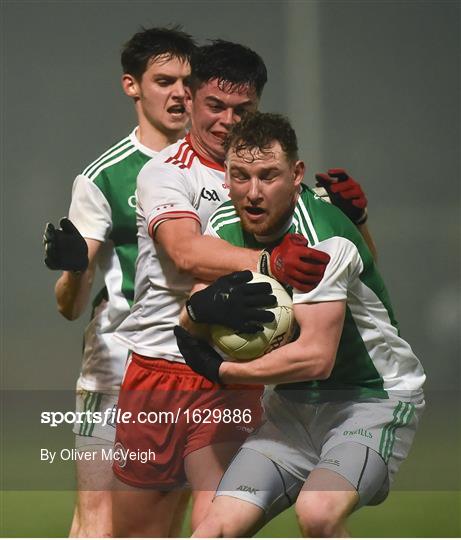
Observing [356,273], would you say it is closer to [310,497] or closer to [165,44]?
[310,497]

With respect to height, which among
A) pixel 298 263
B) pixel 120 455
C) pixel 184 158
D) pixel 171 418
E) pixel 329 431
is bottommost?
pixel 120 455

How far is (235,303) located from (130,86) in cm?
122

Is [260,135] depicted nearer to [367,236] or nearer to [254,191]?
[254,191]

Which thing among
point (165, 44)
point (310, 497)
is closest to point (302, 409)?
point (310, 497)

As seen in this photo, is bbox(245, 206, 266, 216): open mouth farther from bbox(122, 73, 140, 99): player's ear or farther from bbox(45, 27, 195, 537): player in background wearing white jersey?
bbox(122, 73, 140, 99): player's ear

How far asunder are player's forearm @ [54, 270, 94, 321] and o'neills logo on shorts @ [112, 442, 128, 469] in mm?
513

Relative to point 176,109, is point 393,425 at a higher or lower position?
lower

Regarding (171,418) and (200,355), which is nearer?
(200,355)

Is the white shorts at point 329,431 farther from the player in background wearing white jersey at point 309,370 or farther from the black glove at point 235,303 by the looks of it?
the black glove at point 235,303

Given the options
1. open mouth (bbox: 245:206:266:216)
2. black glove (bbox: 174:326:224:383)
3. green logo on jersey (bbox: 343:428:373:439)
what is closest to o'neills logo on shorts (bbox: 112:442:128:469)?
black glove (bbox: 174:326:224:383)

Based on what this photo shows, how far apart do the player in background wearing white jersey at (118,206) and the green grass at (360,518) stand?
1.92ft

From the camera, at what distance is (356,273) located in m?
3.21

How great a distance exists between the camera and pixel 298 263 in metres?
3.11

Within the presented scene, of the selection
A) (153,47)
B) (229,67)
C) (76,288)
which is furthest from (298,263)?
(153,47)
